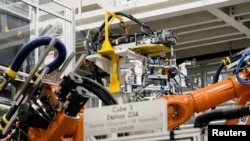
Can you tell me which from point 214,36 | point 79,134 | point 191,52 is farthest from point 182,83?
point 79,134

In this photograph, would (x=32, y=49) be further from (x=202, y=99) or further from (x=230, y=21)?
(x=230, y=21)

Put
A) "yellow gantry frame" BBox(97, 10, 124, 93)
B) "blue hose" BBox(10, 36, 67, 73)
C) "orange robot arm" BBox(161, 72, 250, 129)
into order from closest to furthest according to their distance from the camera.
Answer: "blue hose" BBox(10, 36, 67, 73)
"orange robot arm" BBox(161, 72, 250, 129)
"yellow gantry frame" BBox(97, 10, 124, 93)

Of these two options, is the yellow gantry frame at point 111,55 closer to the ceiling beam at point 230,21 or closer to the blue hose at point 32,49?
the ceiling beam at point 230,21

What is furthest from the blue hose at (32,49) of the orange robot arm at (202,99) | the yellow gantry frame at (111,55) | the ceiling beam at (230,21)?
the ceiling beam at (230,21)

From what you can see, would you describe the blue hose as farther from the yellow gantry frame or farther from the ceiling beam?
the ceiling beam

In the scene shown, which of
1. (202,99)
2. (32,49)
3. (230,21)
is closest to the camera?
(32,49)

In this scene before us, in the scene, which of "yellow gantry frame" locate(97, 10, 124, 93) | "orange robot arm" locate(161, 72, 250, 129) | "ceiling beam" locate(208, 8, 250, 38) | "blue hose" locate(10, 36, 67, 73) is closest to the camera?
"blue hose" locate(10, 36, 67, 73)

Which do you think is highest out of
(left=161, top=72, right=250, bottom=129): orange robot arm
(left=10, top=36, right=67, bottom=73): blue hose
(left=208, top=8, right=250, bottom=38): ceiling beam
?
(left=208, top=8, right=250, bottom=38): ceiling beam

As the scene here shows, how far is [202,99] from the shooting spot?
251 cm

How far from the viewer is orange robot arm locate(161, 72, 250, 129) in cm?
247

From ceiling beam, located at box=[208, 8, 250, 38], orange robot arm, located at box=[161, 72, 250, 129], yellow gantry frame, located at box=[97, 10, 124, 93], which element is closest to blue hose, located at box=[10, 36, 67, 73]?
orange robot arm, located at box=[161, 72, 250, 129]

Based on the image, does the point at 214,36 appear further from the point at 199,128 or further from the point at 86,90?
the point at 199,128

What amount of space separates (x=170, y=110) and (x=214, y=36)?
16.6 ft

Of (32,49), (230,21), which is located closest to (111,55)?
(230,21)
